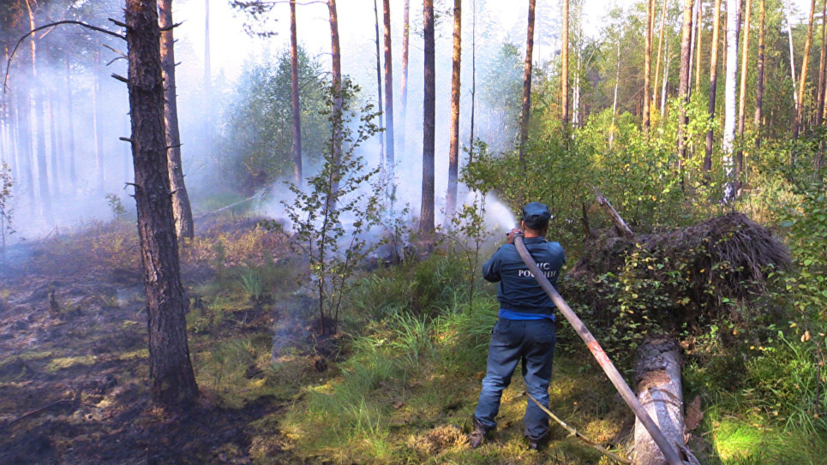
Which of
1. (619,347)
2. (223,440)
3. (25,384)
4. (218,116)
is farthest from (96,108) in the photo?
(619,347)

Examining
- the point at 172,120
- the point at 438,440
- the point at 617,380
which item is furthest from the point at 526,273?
the point at 172,120

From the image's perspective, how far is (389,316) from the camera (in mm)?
6934

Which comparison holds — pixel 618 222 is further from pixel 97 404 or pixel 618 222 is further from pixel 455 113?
pixel 455 113

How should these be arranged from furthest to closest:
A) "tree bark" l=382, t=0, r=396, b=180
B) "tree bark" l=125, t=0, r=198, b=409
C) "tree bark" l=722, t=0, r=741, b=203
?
1. "tree bark" l=382, t=0, r=396, b=180
2. "tree bark" l=722, t=0, r=741, b=203
3. "tree bark" l=125, t=0, r=198, b=409

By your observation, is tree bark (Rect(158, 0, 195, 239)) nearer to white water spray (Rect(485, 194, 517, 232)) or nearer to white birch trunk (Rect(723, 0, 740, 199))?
white water spray (Rect(485, 194, 517, 232))

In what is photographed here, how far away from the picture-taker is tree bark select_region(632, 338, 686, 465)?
10.7 ft

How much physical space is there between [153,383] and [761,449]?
5.57 metres

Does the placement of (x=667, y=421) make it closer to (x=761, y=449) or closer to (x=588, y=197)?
(x=761, y=449)

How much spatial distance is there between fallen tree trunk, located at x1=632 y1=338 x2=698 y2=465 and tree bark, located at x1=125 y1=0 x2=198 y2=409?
4532 mm

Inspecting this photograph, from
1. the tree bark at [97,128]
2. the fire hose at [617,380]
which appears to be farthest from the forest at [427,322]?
the tree bark at [97,128]

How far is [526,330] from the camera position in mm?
3859

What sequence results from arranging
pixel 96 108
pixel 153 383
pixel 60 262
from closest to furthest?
pixel 153 383
pixel 60 262
pixel 96 108

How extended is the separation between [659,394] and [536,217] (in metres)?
1.68

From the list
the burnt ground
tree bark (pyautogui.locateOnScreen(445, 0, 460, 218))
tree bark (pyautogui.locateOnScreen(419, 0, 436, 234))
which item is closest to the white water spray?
tree bark (pyautogui.locateOnScreen(419, 0, 436, 234))
